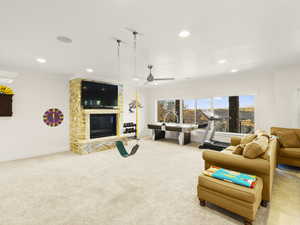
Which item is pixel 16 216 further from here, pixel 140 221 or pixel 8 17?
pixel 8 17

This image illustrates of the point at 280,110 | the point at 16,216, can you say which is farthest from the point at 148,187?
the point at 280,110

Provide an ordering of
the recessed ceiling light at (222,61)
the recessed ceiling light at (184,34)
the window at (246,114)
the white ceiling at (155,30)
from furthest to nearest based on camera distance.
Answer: the window at (246,114) → the recessed ceiling light at (222,61) → the recessed ceiling light at (184,34) → the white ceiling at (155,30)

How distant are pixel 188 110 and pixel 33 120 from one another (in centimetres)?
587

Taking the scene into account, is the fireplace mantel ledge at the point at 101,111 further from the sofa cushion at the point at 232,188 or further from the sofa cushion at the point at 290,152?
the sofa cushion at the point at 290,152

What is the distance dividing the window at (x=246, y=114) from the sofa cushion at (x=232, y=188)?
3.80 m

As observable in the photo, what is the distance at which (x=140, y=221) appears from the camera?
1.83m

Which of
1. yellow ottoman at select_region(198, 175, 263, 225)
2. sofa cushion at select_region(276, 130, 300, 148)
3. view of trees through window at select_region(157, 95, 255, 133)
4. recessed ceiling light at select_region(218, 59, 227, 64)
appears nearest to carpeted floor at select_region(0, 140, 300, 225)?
yellow ottoman at select_region(198, 175, 263, 225)

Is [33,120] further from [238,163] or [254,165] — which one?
[254,165]

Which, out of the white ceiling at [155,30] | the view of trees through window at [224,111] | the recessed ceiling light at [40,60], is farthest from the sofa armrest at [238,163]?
the recessed ceiling light at [40,60]

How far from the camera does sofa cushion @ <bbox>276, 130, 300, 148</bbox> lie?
3412 millimetres

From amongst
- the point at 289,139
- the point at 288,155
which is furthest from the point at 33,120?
the point at 289,139

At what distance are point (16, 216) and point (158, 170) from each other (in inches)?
97.0

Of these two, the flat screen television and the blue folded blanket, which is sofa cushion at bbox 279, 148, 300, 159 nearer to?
the blue folded blanket

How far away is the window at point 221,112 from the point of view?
18.4 ft
